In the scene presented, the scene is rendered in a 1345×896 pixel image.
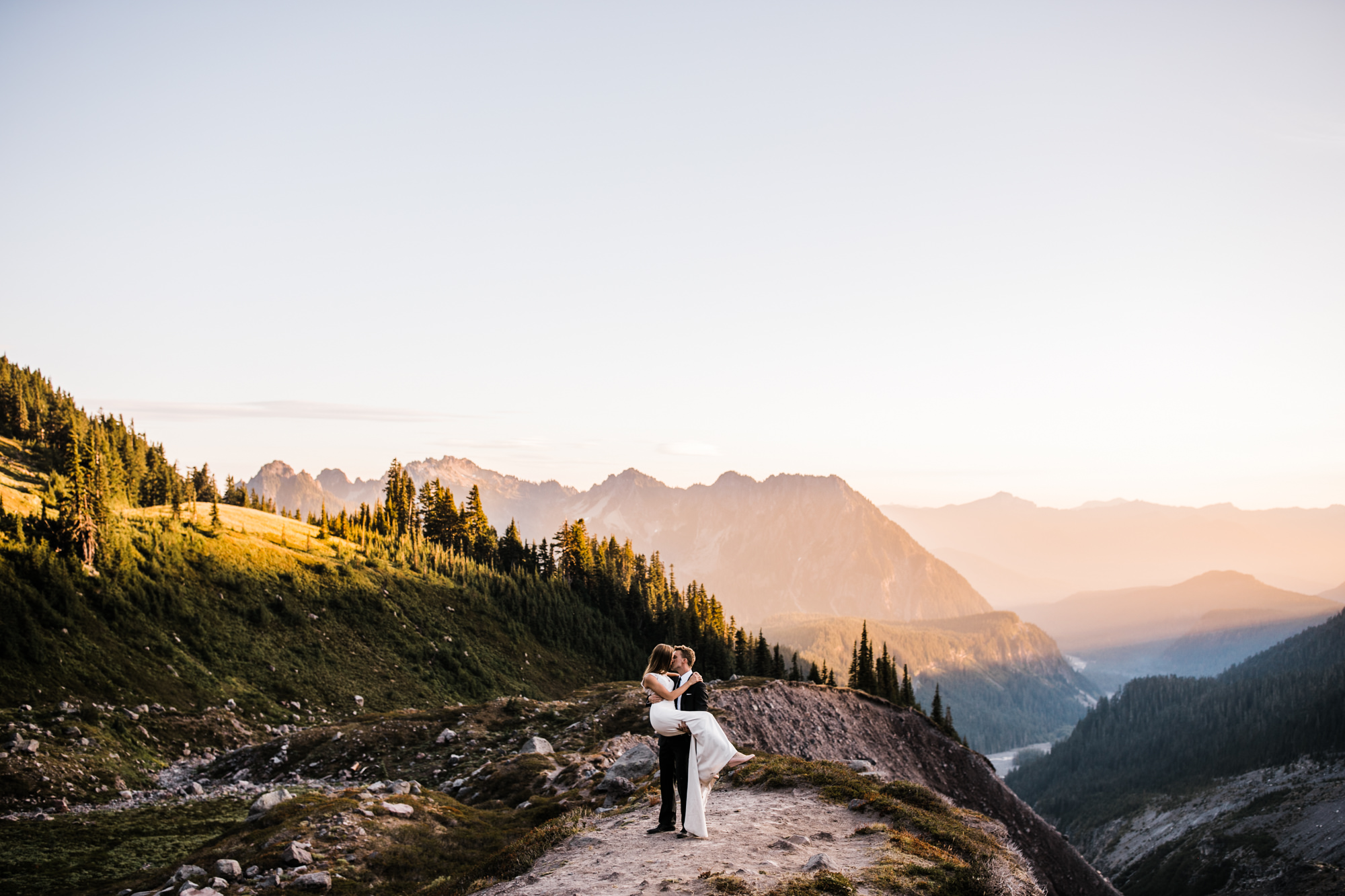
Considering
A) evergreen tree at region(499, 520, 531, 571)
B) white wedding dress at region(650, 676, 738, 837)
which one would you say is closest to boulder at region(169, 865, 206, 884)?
white wedding dress at region(650, 676, 738, 837)

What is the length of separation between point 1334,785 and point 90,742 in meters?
227

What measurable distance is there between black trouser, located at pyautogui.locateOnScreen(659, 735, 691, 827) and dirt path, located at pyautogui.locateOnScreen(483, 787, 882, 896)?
1.49 ft

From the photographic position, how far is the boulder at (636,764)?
1034 inches

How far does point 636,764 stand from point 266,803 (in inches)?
480

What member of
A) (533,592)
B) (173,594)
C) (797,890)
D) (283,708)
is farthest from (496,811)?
(533,592)

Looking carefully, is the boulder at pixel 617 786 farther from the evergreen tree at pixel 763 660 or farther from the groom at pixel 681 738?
the evergreen tree at pixel 763 660

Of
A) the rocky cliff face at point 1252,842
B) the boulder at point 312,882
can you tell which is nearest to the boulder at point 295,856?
the boulder at point 312,882

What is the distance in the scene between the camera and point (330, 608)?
253 feet

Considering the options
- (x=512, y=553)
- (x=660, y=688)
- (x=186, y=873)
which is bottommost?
(x=512, y=553)

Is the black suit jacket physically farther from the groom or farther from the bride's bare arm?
the bride's bare arm

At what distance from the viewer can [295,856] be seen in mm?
18000

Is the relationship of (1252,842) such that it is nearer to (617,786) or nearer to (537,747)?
(537,747)

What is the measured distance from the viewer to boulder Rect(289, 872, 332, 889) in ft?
56.4

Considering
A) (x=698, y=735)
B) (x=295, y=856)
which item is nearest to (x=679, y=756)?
(x=698, y=735)
